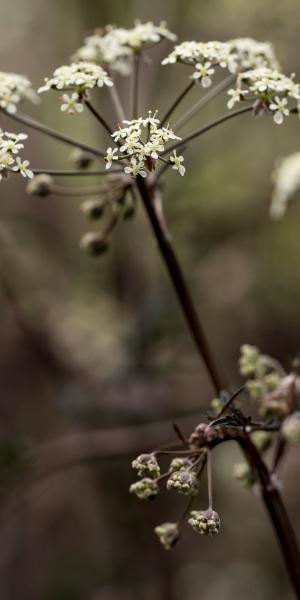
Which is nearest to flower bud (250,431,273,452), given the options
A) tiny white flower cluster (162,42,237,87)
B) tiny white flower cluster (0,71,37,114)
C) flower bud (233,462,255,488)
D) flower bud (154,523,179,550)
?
flower bud (233,462,255,488)

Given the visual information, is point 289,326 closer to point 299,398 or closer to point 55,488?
point 55,488

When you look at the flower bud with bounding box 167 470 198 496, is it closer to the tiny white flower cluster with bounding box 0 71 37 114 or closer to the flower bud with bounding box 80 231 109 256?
the flower bud with bounding box 80 231 109 256

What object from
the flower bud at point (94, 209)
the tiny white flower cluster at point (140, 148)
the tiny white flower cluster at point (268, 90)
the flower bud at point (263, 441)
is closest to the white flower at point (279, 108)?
the tiny white flower cluster at point (268, 90)

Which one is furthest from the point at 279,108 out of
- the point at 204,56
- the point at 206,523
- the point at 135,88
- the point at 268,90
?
the point at 206,523

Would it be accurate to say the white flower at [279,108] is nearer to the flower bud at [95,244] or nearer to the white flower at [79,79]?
the white flower at [79,79]

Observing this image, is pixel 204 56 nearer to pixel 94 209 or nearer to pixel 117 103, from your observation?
pixel 117 103

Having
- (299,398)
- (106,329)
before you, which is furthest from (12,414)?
(299,398)
